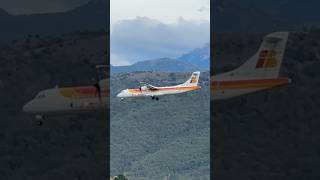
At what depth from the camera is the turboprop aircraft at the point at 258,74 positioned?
49.8 metres

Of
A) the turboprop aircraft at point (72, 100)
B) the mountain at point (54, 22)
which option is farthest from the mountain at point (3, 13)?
the turboprop aircraft at point (72, 100)

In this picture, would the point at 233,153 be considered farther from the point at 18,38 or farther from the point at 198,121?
the point at 198,121

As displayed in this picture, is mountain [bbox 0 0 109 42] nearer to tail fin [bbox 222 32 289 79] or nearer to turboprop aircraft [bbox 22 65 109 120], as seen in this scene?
→ turboprop aircraft [bbox 22 65 109 120]

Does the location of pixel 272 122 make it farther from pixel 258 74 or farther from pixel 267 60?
pixel 258 74

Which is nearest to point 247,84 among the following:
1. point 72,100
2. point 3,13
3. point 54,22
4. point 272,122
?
point 272,122

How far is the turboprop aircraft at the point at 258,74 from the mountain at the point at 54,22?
9.68 meters

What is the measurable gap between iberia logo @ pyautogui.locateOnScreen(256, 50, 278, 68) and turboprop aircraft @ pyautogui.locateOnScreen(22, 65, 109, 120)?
10661 mm

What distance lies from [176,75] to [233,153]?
3403 inches

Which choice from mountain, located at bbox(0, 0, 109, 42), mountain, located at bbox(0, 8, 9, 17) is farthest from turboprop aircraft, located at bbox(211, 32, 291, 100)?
mountain, located at bbox(0, 8, 9, 17)

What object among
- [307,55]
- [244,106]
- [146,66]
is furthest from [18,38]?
[146,66]

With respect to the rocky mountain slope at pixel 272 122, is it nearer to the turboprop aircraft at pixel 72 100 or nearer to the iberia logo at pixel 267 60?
the iberia logo at pixel 267 60

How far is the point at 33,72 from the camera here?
5797 centimetres

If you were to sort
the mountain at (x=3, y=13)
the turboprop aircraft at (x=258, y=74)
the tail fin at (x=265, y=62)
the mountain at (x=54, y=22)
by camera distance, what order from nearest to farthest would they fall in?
the tail fin at (x=265, y=62) → the turboprop aircraft at (x=258, y=74) → the mountain at (x=3, y=13) → the mountain at (x=54, y=22)

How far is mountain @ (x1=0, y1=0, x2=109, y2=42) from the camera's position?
5403cm
